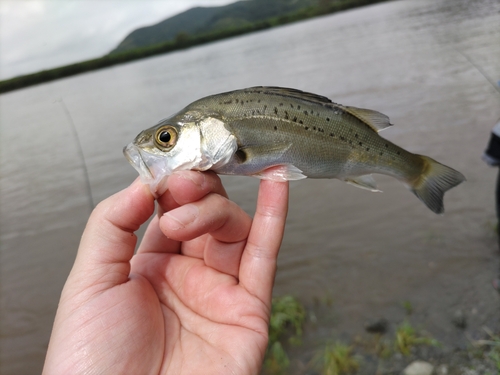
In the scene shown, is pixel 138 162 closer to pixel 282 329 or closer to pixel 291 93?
pixel 291 93

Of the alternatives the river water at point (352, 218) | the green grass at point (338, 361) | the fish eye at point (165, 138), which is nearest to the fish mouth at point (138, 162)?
the fish eye at point (165, 138)

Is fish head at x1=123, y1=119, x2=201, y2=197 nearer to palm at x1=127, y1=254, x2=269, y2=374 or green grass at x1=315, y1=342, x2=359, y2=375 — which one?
palm at x1=127, y1=254, x2=269, y2=374

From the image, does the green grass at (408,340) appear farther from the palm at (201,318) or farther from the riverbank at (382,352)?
the palm at (201,318)

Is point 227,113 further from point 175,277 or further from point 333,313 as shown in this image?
point 333,313

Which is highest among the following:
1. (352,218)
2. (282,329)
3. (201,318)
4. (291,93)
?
(291,93)

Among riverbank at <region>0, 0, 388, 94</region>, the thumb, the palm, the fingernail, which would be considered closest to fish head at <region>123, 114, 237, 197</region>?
the thumb

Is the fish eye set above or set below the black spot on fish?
above

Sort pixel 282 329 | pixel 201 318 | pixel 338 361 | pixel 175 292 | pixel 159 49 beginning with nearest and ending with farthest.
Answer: pixel 201 318 → pixel 175 292 → pixel 338 361 → pixel 282 329 → pixel 159 49

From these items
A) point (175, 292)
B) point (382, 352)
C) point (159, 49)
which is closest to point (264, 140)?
point (175, 292)
